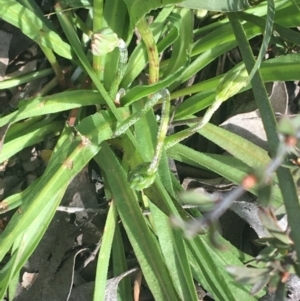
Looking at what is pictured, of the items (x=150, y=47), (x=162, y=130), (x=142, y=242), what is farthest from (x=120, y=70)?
(x=142, y=242)

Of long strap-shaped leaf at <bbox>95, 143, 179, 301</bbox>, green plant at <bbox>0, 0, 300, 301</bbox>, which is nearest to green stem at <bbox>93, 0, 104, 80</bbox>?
green plant at <bbox>0, 0, 300, 301</bbox>

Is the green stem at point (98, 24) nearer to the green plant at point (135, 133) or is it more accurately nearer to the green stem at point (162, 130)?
the green plant at point (135, 133)

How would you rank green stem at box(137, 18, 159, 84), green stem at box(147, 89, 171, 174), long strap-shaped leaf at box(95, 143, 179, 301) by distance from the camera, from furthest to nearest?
long strap-shaped leaf at box(95, 143, 179, 301), green stem at box(137, 18, 159, 84), green stem at box(147, 89, 171, 174)

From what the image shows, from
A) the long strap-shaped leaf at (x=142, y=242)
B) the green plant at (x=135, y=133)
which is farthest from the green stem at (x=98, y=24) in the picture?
the long strap-shaped leaf at (x=142, y=242)

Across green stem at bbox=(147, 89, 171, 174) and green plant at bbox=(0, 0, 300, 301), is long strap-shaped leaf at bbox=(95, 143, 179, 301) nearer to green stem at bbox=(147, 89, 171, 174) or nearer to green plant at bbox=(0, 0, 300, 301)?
green plant at bbox=(0, 0, 300, 301)

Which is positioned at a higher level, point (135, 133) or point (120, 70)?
point (120, 70)

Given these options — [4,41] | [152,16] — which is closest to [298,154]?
[152,16]

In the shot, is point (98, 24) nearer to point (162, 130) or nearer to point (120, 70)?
point (120, 70)

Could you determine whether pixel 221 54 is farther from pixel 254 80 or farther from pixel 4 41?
pixel 4 41
